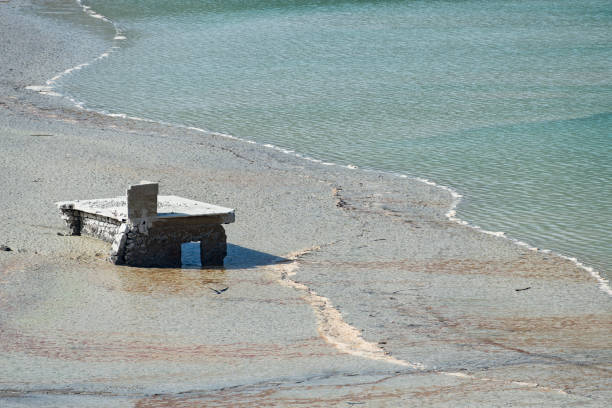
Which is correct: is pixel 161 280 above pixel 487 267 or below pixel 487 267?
above

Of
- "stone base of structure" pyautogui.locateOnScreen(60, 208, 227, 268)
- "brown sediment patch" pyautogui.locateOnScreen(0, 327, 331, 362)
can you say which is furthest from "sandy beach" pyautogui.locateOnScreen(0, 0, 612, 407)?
"stone base of structure" pyautogui.locateOnScreen(60, 208, 227, 268)

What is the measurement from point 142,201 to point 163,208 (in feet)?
1.57

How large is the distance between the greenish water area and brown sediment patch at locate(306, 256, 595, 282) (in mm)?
364

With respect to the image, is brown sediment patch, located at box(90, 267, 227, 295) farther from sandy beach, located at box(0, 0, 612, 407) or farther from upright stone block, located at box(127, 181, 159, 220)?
upright stone block, located at box(127, 181, 159, 220)

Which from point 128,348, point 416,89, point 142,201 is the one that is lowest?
point 416,89

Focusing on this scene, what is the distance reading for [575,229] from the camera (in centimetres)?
968

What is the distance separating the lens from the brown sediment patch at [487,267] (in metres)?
8.09

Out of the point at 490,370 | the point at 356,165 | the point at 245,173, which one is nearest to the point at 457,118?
the point at 356,165

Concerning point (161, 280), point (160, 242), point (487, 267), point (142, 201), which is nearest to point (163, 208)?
point (160, 242)

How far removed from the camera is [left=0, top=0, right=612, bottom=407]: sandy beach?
211 inches

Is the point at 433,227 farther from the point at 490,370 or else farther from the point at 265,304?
the point at 490,370

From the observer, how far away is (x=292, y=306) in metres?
6.89

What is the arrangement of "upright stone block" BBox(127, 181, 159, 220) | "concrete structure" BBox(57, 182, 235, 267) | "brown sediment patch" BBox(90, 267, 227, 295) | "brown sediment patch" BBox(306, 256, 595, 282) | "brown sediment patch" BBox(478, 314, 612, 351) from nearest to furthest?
"brown sediment patch" BBox(478, 314, 612, 351) → "brown sediment patch" BBox(90, 267, 227, 295) → "upright stone block" BBox(127, 181, 159, 220) → "concrete structure" BBox(57, 182, 235, 267) → "brown sediment patch" BBox(306, 256, 595, 282)

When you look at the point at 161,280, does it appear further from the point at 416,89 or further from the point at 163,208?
the point at 416,89
